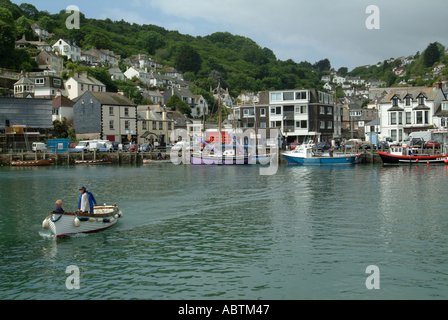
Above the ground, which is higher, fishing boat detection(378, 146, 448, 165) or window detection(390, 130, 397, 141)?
window detection(390, 130, 397, 141)

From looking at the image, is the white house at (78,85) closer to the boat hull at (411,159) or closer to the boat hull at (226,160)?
the boat hull at (226,160)

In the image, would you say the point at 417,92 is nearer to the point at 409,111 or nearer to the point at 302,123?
the point at 409,111

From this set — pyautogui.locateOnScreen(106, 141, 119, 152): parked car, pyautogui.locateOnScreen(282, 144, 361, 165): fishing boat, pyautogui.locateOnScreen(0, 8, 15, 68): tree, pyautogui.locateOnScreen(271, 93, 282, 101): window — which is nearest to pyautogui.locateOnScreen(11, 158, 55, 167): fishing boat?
pyautogui.locateOnScreen(106, 141, 119, 152): parked car

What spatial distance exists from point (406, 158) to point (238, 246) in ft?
163

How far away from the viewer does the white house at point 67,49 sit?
6053 inches

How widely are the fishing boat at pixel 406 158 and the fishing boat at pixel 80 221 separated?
49.0 meters

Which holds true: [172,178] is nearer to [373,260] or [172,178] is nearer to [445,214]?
[445,214]

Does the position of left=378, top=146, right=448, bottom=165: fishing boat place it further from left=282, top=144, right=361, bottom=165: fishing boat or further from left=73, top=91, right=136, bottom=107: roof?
left=73, top=91, right=136, bottom=107: roof

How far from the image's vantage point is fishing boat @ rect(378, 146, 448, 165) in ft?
199

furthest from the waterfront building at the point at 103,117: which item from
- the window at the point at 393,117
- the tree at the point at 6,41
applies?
the window at the point at 393,117

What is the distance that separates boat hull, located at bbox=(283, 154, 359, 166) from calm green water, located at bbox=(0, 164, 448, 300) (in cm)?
2647

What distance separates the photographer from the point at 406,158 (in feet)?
201

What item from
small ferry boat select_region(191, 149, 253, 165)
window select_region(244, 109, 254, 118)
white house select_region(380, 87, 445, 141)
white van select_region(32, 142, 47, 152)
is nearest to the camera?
small ferry boat select_region(191, 149, 253, 165)
